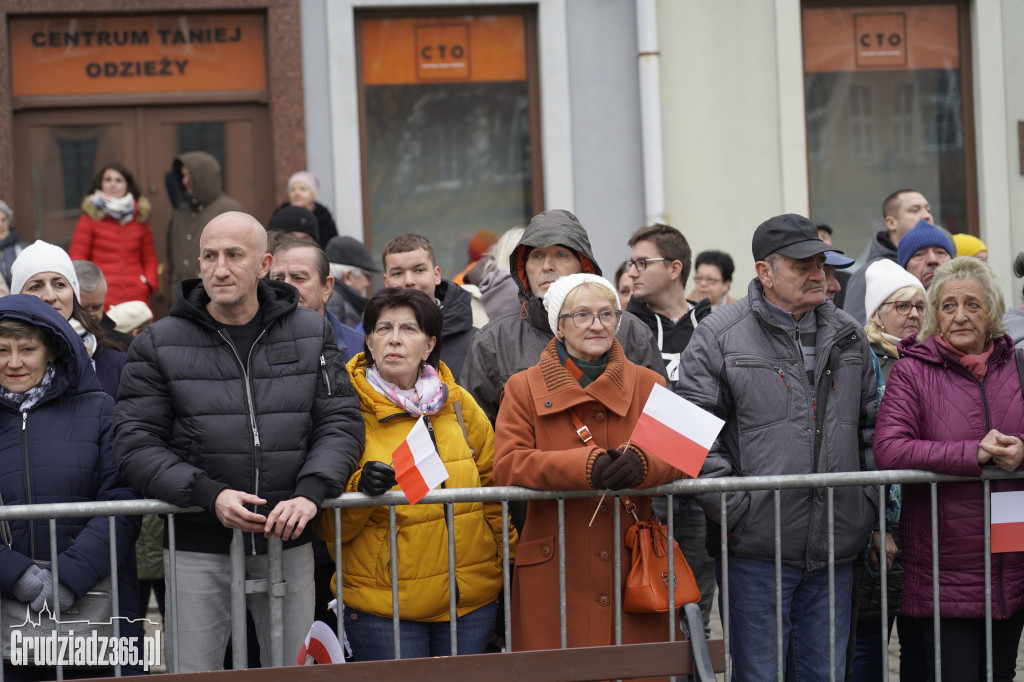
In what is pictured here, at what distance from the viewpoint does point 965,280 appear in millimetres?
4695

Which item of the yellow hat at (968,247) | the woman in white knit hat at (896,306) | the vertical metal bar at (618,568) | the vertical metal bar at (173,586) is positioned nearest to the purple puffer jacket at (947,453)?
A: the woman in white knit hat at (896,306)

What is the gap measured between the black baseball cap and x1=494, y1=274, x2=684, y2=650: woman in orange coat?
2.55 ft

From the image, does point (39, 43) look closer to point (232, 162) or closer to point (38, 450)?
point (232, 162)

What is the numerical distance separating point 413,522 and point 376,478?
0.30 m

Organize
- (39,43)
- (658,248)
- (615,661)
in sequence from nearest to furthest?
(615,661)
(658,248)
(39,43)

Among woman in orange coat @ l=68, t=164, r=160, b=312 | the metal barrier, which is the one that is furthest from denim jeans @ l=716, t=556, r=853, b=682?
woman in orange coat @ l=68, t=164, r=160, b=312

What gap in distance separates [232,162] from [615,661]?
268 inches

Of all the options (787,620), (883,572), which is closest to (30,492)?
(787,620)

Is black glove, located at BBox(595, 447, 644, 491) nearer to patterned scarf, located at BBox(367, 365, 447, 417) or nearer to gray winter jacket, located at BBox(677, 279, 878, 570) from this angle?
gray winter jacket, located at BBox(677, 279, 878, 570)

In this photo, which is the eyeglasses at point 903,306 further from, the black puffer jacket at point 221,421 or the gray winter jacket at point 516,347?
the black puffer jacket at point 221,421

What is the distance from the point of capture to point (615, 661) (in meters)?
3.88

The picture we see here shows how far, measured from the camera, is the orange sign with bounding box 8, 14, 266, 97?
9.34 m

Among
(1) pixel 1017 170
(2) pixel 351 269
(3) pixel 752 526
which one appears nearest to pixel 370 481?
(3) pixel 752 526

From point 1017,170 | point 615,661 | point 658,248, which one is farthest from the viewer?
point 1017,170
